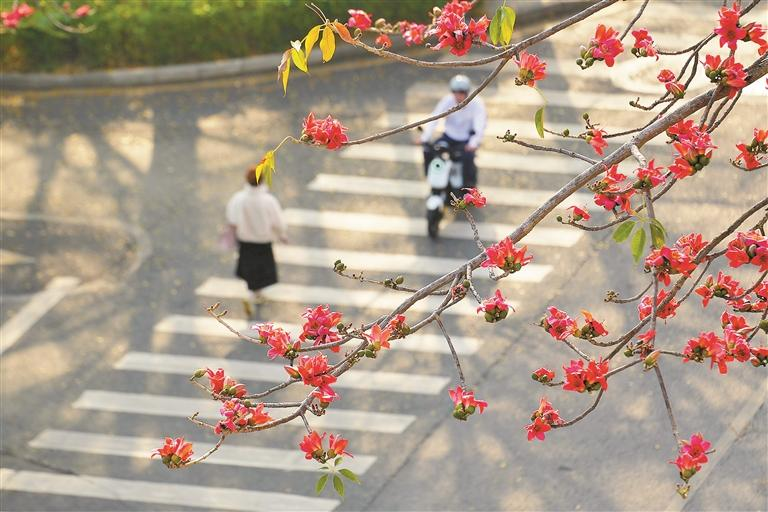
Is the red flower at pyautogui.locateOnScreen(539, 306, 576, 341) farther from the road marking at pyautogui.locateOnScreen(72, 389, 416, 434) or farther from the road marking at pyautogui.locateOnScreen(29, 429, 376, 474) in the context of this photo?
the road marking at pyautogui.locateOnScreen(72, 389, 416, 434)

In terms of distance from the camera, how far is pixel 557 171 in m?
14.5

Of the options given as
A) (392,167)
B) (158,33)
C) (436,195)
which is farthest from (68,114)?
(436,195)

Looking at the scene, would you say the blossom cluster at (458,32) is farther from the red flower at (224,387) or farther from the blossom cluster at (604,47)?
the red flower at (224,387)

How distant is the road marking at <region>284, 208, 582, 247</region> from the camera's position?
44.0 feet

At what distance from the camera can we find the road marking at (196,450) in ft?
35.9

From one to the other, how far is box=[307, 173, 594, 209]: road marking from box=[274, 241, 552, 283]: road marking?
1.08 metres

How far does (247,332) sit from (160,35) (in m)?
5.42

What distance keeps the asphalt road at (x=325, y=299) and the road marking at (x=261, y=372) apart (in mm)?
30

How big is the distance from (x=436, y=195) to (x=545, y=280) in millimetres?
1489

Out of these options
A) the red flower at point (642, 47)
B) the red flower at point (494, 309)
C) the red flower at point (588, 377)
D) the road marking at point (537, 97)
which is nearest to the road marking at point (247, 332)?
the road marking at point (537, 97)

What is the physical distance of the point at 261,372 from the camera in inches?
470

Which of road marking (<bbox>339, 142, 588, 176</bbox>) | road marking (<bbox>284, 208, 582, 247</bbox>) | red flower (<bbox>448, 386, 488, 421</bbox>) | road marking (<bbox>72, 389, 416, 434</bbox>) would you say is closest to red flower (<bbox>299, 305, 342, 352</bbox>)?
red flower (<bbox>448, 386, 488, 421</bbox>)

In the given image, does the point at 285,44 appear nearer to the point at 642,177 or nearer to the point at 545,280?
the point at 545,280

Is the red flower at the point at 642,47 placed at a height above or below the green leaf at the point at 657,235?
above
